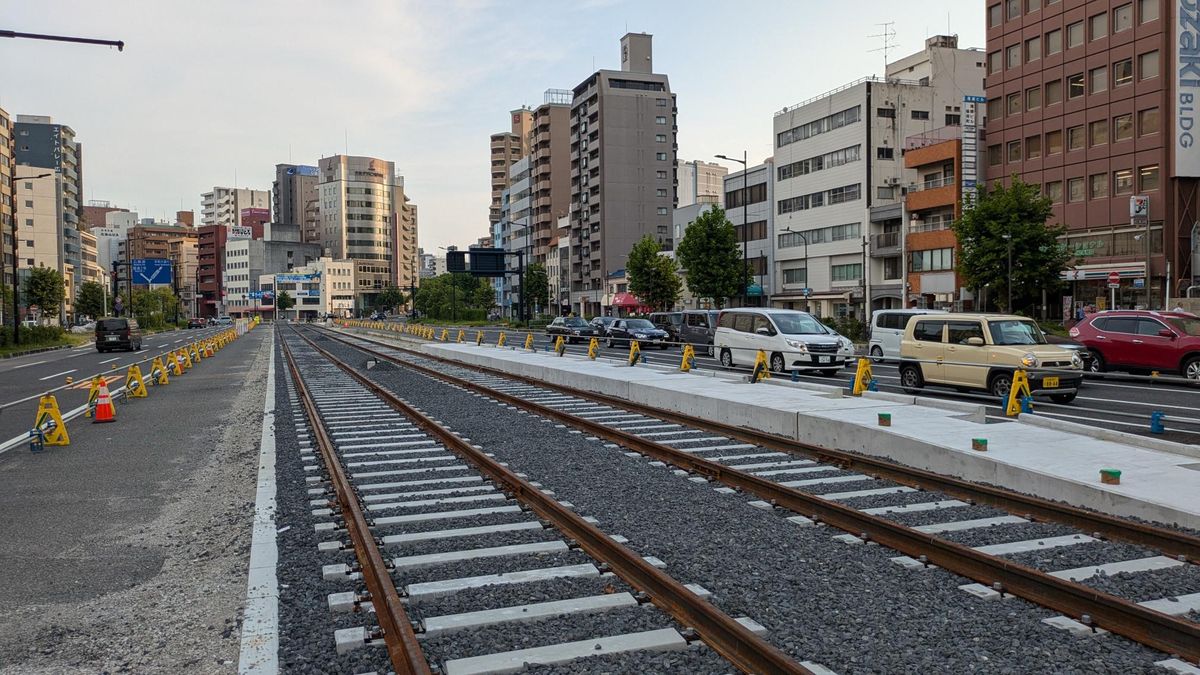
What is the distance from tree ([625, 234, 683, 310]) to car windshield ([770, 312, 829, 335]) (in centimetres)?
5300

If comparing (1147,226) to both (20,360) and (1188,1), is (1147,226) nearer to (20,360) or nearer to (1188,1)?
(1188,1)

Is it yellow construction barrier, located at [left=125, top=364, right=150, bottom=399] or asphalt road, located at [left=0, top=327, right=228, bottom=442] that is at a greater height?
yellow construction barrier, located at [left=125, top=364, right=150, bottom=399]

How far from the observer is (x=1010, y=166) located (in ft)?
177

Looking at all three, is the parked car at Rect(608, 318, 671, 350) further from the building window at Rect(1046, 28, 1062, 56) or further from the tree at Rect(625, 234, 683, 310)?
the tree at Rect(625, 234, 683, 310)

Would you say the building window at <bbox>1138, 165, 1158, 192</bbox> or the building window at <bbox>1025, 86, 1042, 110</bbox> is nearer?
the building window at <bbox>1138, 165, 1158, 192</bbox>

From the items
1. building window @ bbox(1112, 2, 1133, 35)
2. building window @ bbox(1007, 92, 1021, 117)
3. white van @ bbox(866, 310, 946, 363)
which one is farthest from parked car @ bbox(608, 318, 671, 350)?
building window @ bbox(1112, 2, 1133, 35)

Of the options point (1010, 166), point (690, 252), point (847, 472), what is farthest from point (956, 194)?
point (847, 472)

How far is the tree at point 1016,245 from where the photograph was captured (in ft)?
138

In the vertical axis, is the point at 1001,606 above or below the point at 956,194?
below

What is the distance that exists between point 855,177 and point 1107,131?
19.6 metres

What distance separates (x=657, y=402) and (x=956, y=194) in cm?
4563

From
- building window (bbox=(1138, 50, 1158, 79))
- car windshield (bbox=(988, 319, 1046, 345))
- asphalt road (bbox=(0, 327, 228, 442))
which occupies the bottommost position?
asphalt road (bbox=(0, 327, 228, 442))

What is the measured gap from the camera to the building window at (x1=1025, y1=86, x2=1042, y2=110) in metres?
51.8

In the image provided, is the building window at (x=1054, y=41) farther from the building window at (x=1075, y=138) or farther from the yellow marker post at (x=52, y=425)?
the yellow marker post at (x=52, y=425)
